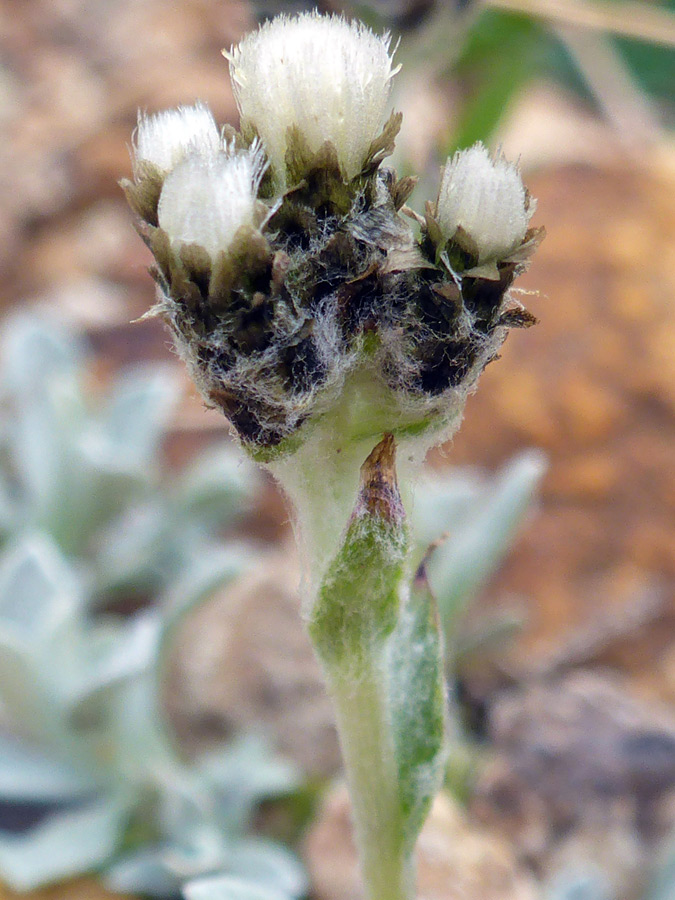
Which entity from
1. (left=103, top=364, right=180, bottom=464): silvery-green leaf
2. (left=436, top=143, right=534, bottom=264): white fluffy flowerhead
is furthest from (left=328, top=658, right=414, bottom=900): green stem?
(left=103, top=364, right=180, bottom=464): silvery-green leaf

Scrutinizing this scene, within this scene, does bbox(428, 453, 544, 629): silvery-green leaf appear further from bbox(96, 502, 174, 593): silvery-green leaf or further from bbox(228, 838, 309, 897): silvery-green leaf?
bbox(96, 502, 174, 593): silvery-green leaf

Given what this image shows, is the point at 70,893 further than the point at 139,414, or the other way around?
the point at 139,414

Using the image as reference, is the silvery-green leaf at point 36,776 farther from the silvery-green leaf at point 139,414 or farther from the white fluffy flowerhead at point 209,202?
the white fluffy flowerhead at point 209,202

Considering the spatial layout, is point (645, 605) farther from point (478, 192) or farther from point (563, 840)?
point (478, 192)

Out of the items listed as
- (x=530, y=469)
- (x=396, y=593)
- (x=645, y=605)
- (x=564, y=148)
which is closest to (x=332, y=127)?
(x=396, y=593)

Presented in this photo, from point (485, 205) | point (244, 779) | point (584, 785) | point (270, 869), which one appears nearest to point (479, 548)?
point (584, 785)

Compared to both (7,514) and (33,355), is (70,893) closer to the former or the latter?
(7,514)
